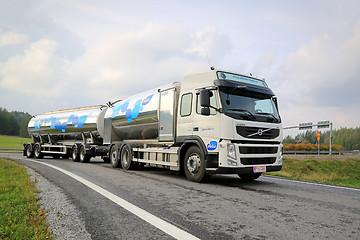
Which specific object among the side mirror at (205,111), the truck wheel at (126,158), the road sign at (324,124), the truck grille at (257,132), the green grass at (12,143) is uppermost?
the road sign at (324,124)

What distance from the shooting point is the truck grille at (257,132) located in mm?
7244

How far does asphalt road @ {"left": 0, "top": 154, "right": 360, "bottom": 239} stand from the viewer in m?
3.48

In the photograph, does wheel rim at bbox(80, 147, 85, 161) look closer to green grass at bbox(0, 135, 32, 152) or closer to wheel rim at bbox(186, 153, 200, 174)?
wheel rim at bbox(186, 153, 200, 174)

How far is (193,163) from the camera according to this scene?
315 inches

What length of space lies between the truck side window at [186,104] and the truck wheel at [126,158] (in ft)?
12.8

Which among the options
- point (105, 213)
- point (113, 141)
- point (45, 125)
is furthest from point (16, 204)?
point (45, 125)

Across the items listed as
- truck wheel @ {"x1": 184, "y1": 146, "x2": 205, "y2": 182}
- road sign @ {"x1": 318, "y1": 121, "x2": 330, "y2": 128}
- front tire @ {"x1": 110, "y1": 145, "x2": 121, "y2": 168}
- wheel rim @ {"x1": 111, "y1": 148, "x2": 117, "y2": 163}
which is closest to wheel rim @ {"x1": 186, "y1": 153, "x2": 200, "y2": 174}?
truck wheel @ {"x1": 184, "y1": 146, "x2": 205, "y2": 182}

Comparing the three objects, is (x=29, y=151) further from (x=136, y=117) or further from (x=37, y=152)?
(x=136, y=117)

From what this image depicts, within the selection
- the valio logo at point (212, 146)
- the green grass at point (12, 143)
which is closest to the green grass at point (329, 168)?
the valio logo at point (212, 146)

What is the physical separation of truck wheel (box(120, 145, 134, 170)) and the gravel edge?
5.16 meters

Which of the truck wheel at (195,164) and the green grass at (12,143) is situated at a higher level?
the truck wheel at (195,164)

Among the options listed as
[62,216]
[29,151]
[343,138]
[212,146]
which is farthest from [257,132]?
[343,138]

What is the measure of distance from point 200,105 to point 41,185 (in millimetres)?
4714

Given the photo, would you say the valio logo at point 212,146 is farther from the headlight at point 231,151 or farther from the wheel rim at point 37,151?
the wheel rim at point 37,151
